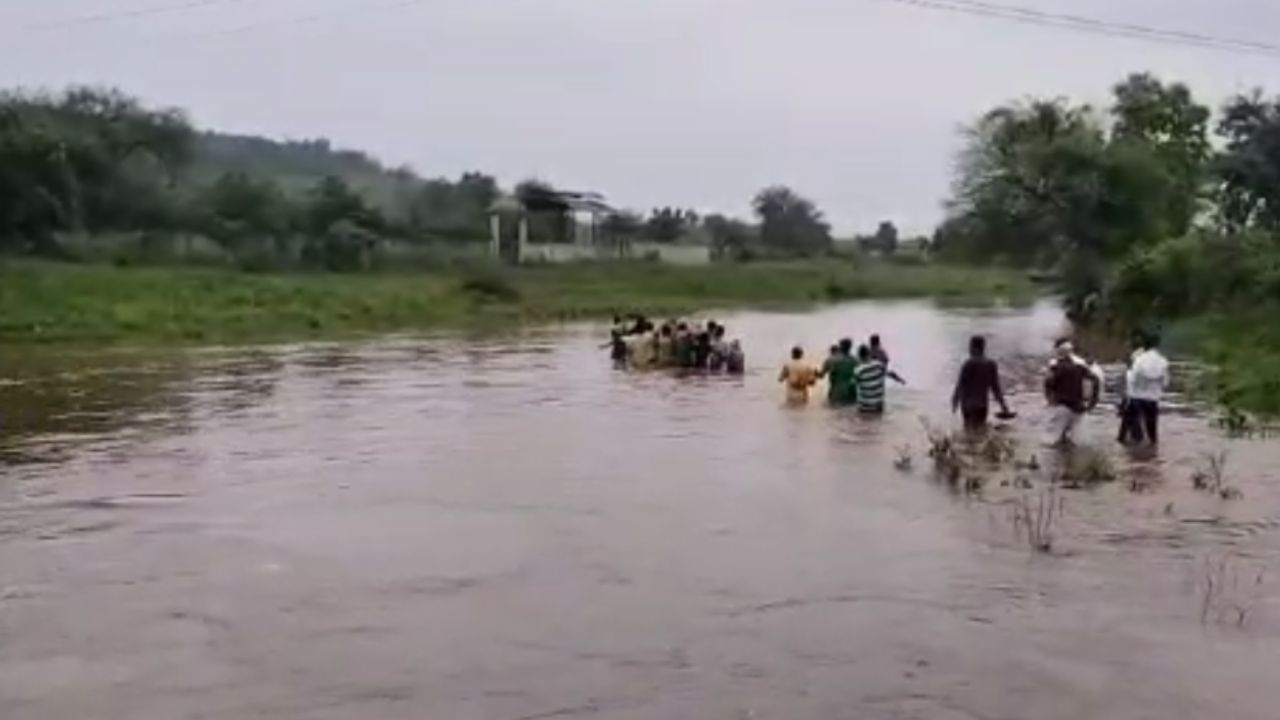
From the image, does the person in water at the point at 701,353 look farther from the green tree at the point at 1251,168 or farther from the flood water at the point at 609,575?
the green tree at the point at 1251,168

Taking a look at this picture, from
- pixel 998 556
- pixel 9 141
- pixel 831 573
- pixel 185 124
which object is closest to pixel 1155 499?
pixel 998 556

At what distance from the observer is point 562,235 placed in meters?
94.2

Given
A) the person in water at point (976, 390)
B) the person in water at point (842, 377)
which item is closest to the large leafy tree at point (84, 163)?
the person in water at point (842, 377)

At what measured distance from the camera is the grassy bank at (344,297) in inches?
1914

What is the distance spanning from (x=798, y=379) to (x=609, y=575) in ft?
45.4

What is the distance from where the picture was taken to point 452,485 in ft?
61.7

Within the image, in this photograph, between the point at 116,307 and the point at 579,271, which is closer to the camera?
the point at 116,307

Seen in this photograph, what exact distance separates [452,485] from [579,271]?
61.1m

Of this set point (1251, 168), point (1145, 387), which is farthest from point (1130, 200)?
point (1145, 387)

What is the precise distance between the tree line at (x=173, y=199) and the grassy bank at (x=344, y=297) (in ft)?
14.3

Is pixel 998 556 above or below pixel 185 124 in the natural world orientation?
below

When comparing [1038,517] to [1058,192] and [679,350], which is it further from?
[1058,192]

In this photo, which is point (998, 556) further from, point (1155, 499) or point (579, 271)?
point (579, 271)

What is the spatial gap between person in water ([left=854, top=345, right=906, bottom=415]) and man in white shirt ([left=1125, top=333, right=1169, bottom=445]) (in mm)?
4451
